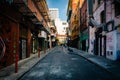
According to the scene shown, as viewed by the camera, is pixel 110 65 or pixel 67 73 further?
pixel 110 65

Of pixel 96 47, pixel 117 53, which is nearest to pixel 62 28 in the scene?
pixel 96 47

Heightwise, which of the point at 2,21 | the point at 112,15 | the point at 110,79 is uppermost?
the point at 112,15

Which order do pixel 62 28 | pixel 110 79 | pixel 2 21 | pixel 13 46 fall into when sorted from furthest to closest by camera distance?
pixel 62 28 → pixel 13 46 → pixel 2 21 → pixel 110 79

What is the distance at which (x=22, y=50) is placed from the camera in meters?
21.9

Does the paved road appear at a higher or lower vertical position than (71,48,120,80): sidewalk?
lower

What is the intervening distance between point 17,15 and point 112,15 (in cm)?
893

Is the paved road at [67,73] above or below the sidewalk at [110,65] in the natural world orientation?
below

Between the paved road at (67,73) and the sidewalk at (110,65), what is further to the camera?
the sidewalk at (110,65)

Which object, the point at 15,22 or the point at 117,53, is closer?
the point at 15,22

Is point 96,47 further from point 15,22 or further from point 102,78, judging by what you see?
point 102,78

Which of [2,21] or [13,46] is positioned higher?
[2,21]

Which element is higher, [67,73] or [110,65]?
[110,65]

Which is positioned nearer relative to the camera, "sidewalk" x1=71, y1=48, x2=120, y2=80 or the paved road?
the paved road

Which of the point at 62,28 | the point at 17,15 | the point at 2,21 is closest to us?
the point at 2,21
